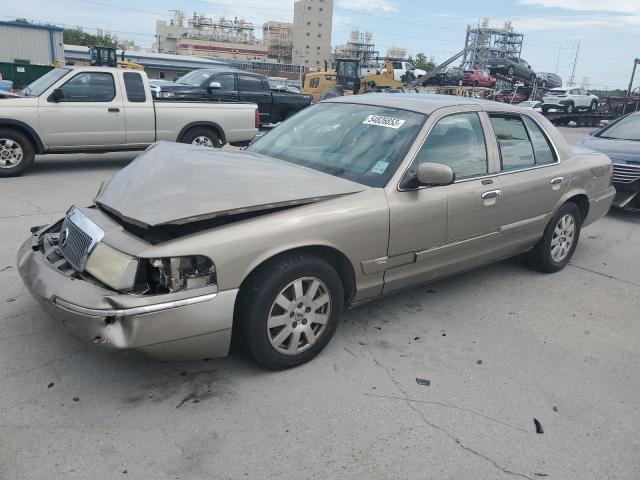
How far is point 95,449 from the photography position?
2.50 metres

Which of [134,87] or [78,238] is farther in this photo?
[134,87]

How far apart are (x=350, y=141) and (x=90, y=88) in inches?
256

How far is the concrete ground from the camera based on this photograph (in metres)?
2.51

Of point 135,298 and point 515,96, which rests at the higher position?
point 515,96

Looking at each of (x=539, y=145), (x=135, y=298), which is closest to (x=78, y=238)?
(x=135, y=298)

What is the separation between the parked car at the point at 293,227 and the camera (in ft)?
8.96

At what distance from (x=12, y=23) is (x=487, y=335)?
4596cm

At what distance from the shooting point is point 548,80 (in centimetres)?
4238

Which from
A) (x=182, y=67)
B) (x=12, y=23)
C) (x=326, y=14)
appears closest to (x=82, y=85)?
(x=12, y=23)

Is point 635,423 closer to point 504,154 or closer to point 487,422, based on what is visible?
point 487,422

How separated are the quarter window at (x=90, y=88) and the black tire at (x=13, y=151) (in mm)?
889

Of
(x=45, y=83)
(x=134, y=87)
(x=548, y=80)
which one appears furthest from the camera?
(x=548, y=80)

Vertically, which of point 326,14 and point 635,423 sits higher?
point 326,14

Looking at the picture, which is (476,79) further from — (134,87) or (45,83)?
(45,83)
